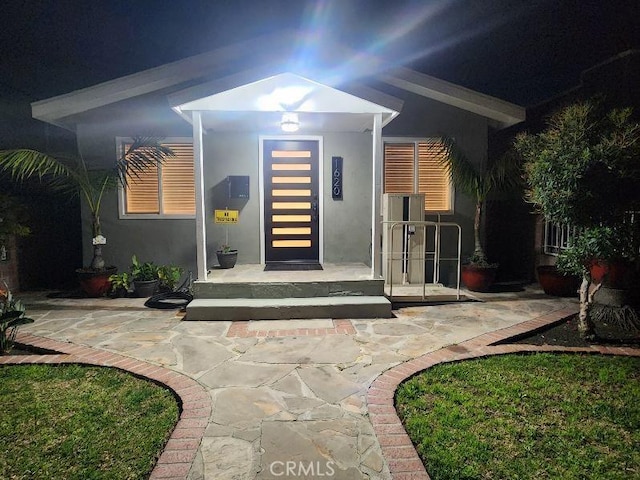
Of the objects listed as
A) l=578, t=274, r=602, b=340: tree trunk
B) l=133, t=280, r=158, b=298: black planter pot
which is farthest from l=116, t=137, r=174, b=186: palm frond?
l=578, t=274, r=602, b=340: tree trunk

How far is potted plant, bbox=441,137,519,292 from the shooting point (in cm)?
648

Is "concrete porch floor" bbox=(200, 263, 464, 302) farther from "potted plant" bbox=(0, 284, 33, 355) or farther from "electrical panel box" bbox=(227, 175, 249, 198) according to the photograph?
"potted plant" bbox=(0, 284, 33, 355)

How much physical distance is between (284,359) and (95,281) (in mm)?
4273

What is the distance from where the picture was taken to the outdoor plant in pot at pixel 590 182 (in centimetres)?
379

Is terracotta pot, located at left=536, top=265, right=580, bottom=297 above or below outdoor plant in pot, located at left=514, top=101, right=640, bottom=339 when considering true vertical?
below

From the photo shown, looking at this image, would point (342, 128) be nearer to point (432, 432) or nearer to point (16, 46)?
point (432, 432)

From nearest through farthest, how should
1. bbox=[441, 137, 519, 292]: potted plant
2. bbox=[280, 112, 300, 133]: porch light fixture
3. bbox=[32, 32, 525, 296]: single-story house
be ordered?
bbox=[280, 112, 300, 133]: porch light fixture < bbox=[441, 137, 519, 292]: potted plant < bbox=[32, 32, 525, 296]: single-story house

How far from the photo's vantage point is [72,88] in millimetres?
10031

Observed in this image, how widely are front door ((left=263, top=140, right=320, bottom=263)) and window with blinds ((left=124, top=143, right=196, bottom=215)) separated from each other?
1.44 metres

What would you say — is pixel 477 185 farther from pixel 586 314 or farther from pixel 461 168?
pixel 586 314

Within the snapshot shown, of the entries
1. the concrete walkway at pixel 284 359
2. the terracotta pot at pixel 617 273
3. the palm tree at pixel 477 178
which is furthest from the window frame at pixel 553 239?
the terracotta pot at pixel 617 273

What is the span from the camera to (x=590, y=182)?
152 inches

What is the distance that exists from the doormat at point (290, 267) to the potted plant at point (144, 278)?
6.29 feet

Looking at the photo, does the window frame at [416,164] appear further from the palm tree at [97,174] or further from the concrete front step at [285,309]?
the palm tree at [97,174]
